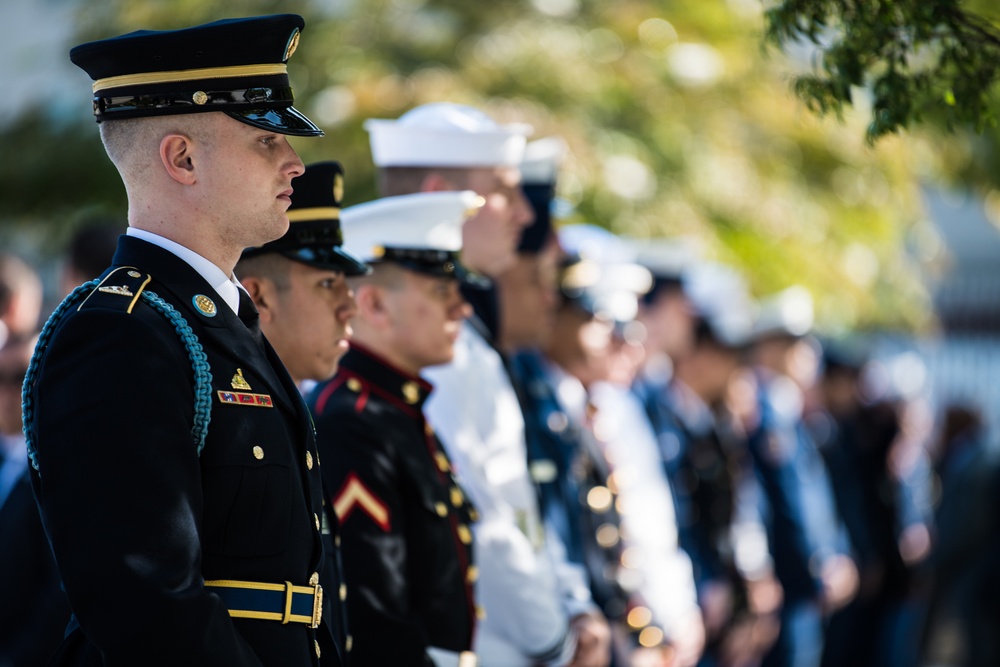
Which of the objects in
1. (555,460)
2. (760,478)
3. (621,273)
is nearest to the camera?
(555,460)

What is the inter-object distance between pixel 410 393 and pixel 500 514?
690 millimetres

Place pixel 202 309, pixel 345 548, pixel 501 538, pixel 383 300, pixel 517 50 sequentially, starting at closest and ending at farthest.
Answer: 1. pixel 202 309
2. pixel 345 548
3. pixel 383 300
4. pixel 501 538
5. pixel 517 50

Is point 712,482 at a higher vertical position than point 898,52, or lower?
lower

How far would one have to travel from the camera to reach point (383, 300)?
165 inches

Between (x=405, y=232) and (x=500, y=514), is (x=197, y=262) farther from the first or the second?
(x=500, y=514)

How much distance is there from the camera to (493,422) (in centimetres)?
471

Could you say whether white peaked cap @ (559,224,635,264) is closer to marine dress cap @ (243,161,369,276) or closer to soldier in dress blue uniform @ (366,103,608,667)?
soldier in dress blue uniform @ (366,103,608,667)

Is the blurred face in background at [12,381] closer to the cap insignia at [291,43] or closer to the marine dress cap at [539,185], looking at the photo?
the marine dress cap at [539,185]

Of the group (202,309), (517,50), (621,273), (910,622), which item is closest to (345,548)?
(202,309)

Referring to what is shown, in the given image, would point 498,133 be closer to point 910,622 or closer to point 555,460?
point 555,460

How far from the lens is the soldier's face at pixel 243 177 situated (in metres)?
2.71

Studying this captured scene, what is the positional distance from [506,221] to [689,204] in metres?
6.06

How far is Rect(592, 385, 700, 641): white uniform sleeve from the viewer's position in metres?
6.07

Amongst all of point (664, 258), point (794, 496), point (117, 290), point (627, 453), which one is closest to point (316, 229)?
point (117, 290)
